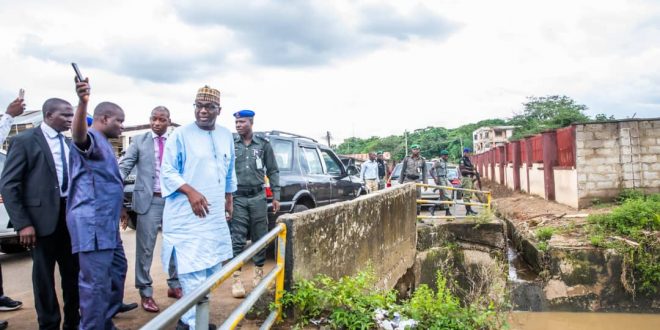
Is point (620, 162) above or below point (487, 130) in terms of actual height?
below

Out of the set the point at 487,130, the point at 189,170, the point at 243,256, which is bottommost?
the point at 243,256

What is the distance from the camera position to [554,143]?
14234mm

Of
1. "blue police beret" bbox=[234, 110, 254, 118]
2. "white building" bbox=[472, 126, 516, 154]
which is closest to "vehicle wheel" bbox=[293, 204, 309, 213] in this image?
"blue police beret" bbox=[234, 110, 254, 118]

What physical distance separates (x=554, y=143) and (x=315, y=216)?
39.4 feet

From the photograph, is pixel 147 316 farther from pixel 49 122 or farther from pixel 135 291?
pixel 49 122

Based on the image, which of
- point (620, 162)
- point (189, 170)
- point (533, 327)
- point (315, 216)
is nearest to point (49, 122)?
point (189, 170)

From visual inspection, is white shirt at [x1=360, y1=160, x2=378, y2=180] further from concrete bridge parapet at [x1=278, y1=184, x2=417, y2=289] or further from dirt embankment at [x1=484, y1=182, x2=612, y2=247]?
concrete bridge parapet at [x1=278, y1=184, x2=417, y2=289]

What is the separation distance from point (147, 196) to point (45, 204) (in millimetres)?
961

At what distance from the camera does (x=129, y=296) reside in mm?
4809

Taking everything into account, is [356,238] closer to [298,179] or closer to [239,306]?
[298,179]

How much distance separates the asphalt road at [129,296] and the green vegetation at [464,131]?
36541 millimetres

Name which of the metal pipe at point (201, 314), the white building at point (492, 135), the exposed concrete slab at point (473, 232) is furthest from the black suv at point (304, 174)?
the white building at point (492, 135)

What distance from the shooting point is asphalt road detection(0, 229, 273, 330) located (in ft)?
13.1

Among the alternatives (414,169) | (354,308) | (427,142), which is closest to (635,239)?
(414,169)
